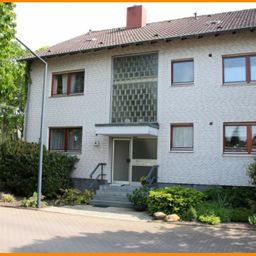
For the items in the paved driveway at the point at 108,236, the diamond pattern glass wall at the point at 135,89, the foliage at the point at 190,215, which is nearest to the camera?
the paved driveway at the point at 108,236

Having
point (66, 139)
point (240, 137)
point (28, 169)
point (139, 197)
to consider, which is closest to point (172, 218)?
point (139, 197)

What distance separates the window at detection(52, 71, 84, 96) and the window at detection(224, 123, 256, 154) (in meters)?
8.25

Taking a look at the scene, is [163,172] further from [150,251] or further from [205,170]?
[150,251]

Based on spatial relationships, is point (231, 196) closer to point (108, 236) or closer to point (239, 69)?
point (239, 69)

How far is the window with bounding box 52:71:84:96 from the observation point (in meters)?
19.9

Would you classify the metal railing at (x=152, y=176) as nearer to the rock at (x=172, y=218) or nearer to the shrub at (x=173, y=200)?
the shrub at (x=173, y=200)

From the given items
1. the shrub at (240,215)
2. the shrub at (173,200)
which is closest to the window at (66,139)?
the shrub at (173,200)

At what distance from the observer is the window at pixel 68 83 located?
19922 millimetres

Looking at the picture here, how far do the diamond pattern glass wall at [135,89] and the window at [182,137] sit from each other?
1159 mm

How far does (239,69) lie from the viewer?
52.6 ft

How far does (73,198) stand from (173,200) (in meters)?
5.45

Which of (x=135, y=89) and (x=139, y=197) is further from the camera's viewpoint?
(x=135, y=89)

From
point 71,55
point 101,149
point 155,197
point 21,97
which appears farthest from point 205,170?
point 21,97

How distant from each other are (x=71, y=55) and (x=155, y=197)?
10264 millimetres
